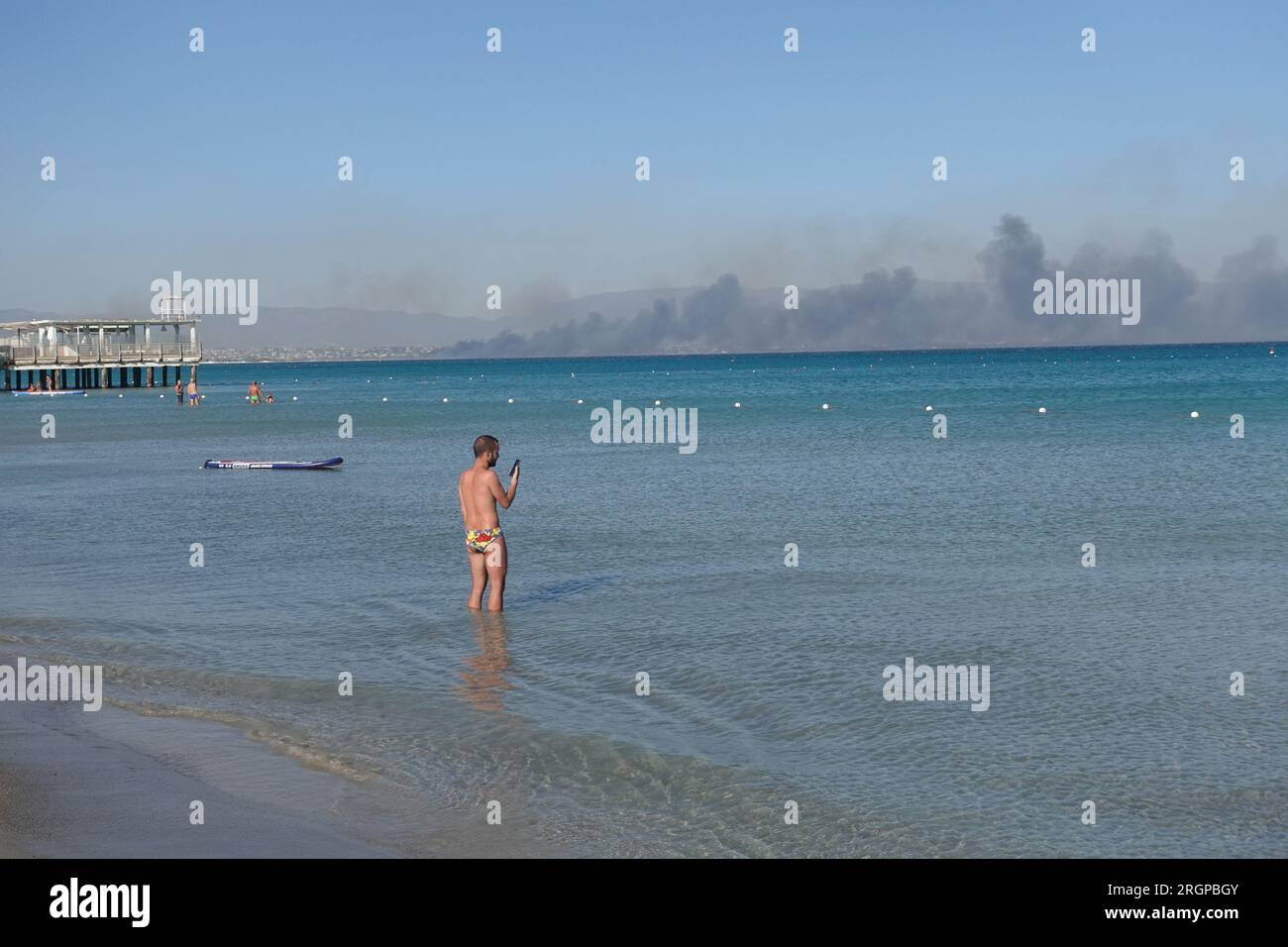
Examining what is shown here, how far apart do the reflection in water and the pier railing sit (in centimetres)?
8112

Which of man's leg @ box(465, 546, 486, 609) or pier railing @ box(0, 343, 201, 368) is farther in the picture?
pier railing @ box(0, 343, 201, 368)

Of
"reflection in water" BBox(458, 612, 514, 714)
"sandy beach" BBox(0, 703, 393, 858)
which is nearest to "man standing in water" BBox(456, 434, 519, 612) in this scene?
"reflection in water" BBox(458, 612, 514, 714)

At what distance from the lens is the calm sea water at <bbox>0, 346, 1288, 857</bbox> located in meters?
8.66

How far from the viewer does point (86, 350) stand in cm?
9319

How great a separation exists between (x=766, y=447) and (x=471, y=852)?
33.9m

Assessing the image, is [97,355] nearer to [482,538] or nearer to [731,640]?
[482,538]

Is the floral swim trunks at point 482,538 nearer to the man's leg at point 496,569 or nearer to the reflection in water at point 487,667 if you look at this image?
the man's leg at point 496,569

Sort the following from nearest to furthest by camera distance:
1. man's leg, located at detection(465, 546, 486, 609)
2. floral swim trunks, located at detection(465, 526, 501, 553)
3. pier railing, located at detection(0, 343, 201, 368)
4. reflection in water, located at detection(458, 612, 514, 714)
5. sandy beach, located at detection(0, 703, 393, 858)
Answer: sandy beach, located at detection(0, 703, 393, 858) < reflection in water, located at detection(458, 612, 514, 714) < floral swim trunks, located at detection(465, 526, 501, 553) < man's leg, located at detection(465, 546, 486, 609) < pier railing, located at detection(0, 343, 201, 368)

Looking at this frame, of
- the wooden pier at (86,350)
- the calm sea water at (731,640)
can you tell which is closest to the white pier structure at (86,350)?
the wooden pier at (86,350)

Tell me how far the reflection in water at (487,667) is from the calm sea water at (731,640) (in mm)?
45

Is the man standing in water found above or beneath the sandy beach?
above

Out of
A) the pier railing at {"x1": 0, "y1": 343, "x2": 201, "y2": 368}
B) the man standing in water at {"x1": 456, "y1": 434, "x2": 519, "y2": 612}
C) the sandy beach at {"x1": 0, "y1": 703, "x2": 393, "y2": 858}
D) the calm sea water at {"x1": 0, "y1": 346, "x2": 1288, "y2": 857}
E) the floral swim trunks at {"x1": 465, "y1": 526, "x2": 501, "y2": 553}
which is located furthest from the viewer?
the pier railing at {"x1": 0, "y1": 343, "x2": 201, "y2": 368}

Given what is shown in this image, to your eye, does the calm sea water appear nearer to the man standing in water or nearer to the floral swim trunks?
the man standing in water

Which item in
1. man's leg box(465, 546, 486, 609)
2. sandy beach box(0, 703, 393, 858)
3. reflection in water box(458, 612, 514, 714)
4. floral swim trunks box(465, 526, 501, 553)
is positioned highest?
floral swim trunks box(465, 526, 501, 553)
